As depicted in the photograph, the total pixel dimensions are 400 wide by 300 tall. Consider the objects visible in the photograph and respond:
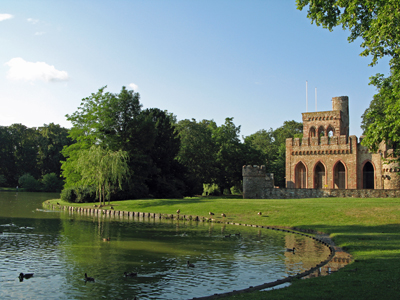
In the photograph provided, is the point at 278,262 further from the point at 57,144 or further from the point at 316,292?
the point at 57,144

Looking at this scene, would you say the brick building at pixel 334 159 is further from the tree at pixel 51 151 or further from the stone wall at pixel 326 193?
the tree at pixel 51 151

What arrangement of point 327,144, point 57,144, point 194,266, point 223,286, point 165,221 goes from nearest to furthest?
1. point 223,286
2. point 194,266
3. point 165,221
4. point 327,144
5. point 57,144

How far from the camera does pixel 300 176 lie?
47.5 m

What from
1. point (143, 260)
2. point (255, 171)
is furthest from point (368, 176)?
point (143, 260)

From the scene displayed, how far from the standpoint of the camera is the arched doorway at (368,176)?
43656mm

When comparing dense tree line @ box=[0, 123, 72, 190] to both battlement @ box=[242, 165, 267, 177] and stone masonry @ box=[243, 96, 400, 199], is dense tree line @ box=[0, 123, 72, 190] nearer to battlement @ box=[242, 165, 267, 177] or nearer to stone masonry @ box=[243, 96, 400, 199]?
battlement @ box=[242, 165, 267, 177]

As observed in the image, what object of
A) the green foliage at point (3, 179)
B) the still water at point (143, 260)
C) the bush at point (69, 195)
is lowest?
the still water at point (143, 260)

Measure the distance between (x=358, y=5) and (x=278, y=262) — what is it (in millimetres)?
12067

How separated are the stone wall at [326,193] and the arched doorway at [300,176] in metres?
7.30

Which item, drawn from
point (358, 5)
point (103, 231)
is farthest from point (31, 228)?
point (358, 5)

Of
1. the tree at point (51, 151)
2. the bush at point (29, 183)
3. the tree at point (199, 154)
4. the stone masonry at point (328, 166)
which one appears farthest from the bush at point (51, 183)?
the stone masonry at point (328, 166)

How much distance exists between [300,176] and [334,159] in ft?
16.1

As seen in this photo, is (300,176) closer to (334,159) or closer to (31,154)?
(334,159)

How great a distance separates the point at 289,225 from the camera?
22578 millimetres
